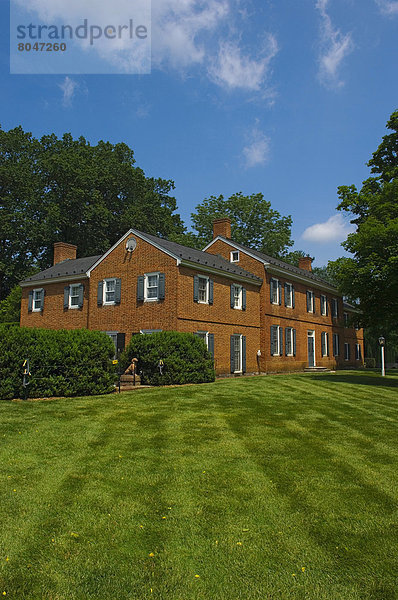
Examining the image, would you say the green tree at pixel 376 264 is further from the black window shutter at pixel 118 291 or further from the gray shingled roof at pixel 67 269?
the gray shingled roof at pixel 67 269

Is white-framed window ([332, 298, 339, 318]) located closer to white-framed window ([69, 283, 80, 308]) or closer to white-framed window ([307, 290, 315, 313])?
white-framed window ([307, 290, 315, 313])

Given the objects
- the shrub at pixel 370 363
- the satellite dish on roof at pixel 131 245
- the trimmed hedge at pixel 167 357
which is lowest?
the shrub at pixel 370 363

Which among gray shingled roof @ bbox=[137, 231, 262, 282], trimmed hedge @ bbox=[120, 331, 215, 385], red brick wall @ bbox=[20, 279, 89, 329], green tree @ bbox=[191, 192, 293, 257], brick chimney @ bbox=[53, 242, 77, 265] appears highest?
green tree @ bbox=[191, 192, 293, 257]

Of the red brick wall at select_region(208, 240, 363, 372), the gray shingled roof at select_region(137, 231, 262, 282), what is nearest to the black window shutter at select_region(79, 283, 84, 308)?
the gray shingled roof at select_region(137, 231, 262, 282)

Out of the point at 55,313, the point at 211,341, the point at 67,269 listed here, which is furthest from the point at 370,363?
the point at 55,313

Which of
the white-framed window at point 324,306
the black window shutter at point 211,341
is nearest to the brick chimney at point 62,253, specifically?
the black window shutter at point 211,341

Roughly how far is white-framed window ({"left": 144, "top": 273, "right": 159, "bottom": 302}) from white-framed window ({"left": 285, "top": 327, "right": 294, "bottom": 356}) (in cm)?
1069

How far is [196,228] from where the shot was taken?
167 ft

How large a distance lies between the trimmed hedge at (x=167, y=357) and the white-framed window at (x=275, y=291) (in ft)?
33.8

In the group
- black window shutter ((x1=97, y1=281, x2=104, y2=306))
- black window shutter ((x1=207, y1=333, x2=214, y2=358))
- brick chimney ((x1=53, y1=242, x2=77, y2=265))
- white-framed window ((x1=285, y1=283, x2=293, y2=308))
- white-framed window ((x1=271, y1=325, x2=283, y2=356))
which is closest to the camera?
black window shutter ((x1=207, y1=333, x2=214, y2=358))

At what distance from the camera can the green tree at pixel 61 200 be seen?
1639 inches

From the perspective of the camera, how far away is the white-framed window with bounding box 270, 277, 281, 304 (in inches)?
1066

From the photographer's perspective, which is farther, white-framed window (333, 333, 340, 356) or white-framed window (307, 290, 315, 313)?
white-framed window (333, 333, 340, 356)

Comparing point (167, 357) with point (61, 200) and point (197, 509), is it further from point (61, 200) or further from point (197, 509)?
point (61, 200)
